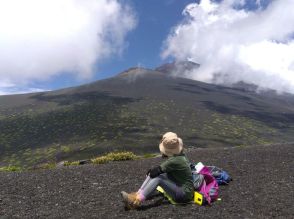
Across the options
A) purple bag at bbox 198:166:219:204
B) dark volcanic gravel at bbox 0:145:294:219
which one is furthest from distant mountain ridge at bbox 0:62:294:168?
purple bag at bbox 198:166:219:204

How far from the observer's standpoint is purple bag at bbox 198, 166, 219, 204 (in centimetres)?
1188

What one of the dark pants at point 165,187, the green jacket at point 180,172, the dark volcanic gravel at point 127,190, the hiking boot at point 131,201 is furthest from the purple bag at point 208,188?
the hiking boot at point 131,201

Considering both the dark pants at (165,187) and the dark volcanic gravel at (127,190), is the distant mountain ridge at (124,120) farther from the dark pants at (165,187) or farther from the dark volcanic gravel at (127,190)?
the dark pants at (165,187)

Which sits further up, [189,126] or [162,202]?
[162,202]

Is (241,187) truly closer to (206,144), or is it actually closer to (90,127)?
(206,144)

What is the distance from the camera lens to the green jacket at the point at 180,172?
1134cm

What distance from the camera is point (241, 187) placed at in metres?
14.0

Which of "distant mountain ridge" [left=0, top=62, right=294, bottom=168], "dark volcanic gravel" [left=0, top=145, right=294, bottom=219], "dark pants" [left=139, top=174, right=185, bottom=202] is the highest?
"dark pants" [left=139, top=174, right=185, bottom=202]

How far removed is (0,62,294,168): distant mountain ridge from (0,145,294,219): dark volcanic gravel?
163 feet

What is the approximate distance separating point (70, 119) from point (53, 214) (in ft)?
314

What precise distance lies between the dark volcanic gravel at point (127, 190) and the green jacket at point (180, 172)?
1.36 ft

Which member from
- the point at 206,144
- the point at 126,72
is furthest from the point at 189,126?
the point at 126,72

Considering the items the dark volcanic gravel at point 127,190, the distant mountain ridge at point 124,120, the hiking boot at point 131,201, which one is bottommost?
the distant mountain ridge at point 124,120

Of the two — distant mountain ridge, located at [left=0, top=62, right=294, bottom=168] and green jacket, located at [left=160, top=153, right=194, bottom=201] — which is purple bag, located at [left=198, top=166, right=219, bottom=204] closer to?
green jacket, located at [left=160, top=153, right=194, bottom=201]
